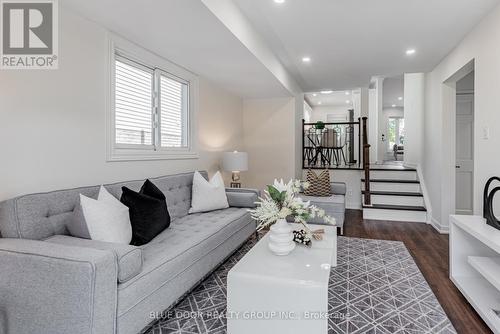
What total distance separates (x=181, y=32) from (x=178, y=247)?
6.25 feet

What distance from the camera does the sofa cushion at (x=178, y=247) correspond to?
1.62 m

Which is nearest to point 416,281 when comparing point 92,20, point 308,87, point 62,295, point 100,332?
point 100,332

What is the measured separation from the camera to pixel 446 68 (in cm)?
405

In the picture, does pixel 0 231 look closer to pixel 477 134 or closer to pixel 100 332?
pixel 100 332

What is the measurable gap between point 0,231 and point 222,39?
2.29 meters

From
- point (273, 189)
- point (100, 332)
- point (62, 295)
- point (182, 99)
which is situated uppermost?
point (182, 99)

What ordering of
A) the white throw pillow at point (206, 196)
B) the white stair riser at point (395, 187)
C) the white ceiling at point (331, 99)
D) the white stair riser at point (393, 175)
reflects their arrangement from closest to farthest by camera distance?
the white throw pillow at point (206, 196) < the white stair riser at point (395, 187) < the white stair riser at point (393, 175) < the white ceiling at point (331, 99)

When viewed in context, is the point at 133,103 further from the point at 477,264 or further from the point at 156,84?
the point at 477,264

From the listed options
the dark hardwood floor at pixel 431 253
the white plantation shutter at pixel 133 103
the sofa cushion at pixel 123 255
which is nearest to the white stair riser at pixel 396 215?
the dark hardwood floor at pixel 431 253

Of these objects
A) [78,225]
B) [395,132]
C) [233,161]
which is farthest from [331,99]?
[78,225]

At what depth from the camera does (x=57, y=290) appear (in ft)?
4.45

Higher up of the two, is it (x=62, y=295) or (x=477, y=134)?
(x=477, y=134)

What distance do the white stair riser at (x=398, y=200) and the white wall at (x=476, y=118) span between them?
1.00 feet

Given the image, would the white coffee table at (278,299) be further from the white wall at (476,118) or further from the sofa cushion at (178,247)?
the white wall at (476,118)
